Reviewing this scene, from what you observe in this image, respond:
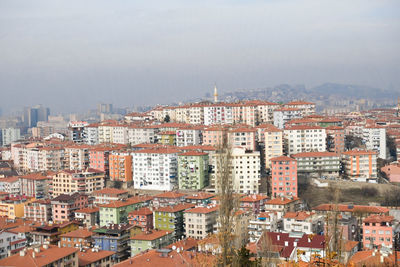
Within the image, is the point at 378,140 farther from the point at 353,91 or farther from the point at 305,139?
the point at 353,91

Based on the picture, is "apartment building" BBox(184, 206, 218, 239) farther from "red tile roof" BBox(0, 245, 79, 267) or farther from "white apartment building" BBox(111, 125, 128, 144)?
"white apartment building" BBox(111, 125, 128, 144)

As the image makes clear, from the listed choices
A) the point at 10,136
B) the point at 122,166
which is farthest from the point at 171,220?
the point at 10,136

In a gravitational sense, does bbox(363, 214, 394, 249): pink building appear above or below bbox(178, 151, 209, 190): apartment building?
below

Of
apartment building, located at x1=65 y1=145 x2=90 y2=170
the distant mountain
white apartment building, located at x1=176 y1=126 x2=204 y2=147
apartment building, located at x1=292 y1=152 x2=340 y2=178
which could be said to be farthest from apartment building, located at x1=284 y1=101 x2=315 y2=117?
the distant mountain

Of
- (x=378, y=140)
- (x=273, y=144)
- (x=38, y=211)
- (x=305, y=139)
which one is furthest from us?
(x=378, y=140)

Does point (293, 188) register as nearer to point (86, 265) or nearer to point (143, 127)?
point (86, 265)

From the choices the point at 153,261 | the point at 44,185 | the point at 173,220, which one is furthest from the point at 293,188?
the point at 44,185

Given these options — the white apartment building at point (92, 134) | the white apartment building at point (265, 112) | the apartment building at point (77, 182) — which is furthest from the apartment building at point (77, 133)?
the white apartment building at point (265, 112)
